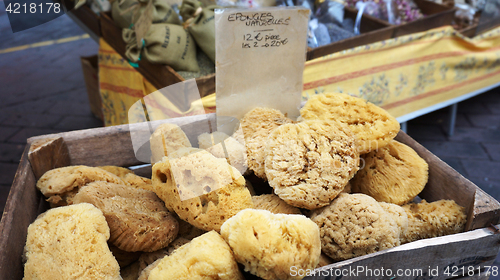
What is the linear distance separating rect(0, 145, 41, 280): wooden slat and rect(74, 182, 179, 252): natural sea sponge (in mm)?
163

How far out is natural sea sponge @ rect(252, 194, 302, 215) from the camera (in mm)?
1045

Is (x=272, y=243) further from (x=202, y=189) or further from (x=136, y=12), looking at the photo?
(x=136, y=12)

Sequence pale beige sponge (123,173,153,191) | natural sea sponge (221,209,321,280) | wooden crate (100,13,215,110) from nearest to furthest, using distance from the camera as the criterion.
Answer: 1. natural sea sponge (221,209,321,280)
2. pale beige sponge (123,173,153,191)
3. wooden crate (100,13,215,110)

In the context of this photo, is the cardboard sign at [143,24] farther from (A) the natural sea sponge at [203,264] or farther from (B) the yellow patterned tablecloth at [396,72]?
(A) the natural sea sponge at [203,264]

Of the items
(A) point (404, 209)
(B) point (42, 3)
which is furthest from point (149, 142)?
(A) point (404, 209)

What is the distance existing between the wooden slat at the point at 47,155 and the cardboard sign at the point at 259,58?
61 centimetres

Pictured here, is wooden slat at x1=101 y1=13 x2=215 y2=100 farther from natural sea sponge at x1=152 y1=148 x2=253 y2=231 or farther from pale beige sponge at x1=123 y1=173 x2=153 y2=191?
natural sea sponge at x1=152 y1=148 x2=253 y2=231

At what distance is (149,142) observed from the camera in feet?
4.26

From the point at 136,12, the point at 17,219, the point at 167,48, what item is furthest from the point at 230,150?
the point at 136,12

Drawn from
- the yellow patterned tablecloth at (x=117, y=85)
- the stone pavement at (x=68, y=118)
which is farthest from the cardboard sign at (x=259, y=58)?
the stone pavement at (x=68, y=118)

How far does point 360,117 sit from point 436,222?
0.40 metres

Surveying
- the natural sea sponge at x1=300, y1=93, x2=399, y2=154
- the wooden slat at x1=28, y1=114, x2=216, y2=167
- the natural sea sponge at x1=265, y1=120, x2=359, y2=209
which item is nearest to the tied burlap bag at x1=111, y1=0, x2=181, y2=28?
the wooden slat at x1=28, y1=114, x2=216, y2=167

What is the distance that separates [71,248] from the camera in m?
0.86

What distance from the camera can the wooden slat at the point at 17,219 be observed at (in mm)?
877
